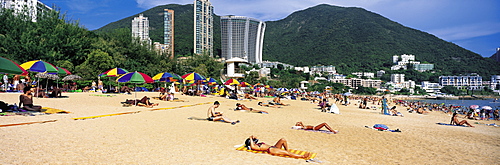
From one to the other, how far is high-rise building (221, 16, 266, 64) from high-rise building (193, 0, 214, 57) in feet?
46.8

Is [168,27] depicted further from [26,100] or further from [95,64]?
[26,100]

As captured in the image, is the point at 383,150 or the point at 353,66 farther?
the point at 353,66

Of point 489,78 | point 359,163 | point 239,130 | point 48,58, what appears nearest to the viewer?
point 359,163

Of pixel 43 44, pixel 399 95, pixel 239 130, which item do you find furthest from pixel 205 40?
pixel 239 130

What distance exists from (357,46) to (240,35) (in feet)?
229

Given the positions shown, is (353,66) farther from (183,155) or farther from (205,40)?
(183,155)

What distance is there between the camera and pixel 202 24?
111 m

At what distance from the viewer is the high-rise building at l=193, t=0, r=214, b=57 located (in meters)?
108

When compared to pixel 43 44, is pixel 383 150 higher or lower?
lower

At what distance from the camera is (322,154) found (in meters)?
5.05

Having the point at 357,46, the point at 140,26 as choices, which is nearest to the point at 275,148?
the point at 140,26

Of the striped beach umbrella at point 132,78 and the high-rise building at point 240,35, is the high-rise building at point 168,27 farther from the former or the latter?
the striped beach umbrella at point 132,78

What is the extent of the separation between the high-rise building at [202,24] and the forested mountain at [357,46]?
70.8 ft

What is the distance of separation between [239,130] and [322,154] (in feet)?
9.11
